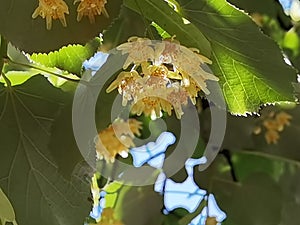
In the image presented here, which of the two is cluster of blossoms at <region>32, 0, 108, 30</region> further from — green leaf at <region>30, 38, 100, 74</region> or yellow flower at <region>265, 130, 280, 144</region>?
yellow flower at <region>265, 130, 280, 144</region>

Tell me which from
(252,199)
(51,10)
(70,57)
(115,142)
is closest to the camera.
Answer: (51,10)

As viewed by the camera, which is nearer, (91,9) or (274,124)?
(91,9)

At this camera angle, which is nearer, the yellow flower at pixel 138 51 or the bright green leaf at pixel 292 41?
the yellow flower at pixel 138 51

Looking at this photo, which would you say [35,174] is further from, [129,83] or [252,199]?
[252,199]

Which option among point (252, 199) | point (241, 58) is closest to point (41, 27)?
point (241, 58)

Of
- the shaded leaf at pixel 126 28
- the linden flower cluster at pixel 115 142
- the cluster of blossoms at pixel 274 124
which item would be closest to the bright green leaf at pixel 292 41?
the cluster of blossoms at pixel 274 124

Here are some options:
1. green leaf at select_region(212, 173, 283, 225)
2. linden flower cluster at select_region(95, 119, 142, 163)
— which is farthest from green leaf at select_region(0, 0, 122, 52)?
green leaf at select_region(212, 173, 283, 225)

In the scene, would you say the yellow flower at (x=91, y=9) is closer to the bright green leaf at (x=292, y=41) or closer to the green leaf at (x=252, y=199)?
the green leaf at (x=252, y=199)
